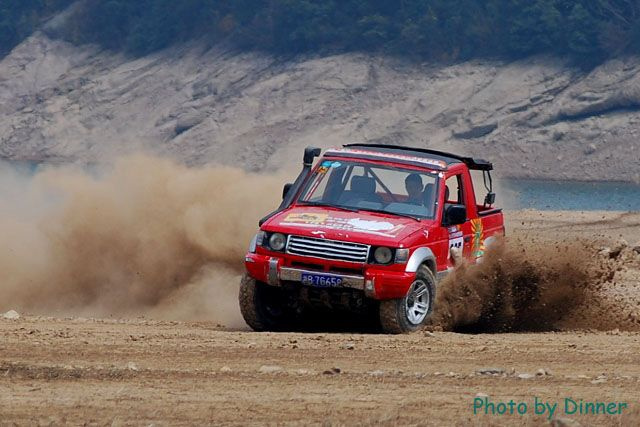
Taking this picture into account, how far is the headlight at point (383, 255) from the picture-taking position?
11109 mm

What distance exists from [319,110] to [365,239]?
64476mm

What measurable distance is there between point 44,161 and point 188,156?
11.2 m

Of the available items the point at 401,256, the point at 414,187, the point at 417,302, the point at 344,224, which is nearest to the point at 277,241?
the point at 344,224

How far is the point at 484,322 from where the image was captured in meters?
12.6

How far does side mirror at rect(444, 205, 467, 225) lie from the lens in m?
12.0

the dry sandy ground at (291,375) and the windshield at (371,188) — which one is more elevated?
the windshield at (371,188)

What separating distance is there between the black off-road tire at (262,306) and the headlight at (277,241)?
15.3 inches

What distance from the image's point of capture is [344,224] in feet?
37.5

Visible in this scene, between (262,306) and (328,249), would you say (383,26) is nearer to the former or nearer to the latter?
(262,306)

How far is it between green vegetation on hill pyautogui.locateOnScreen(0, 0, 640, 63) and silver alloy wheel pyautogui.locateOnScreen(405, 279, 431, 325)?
66124 millimetres

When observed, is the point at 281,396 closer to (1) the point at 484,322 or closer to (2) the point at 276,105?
(1) the point at 484,322

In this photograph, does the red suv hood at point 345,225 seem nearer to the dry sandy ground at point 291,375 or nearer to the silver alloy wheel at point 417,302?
the silver alloy wheel at point 417,302

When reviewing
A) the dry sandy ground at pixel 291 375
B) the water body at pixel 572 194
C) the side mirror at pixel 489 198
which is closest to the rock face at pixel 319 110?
the water body at pixel 572 194

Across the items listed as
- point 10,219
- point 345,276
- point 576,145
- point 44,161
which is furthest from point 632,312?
point 44,161
